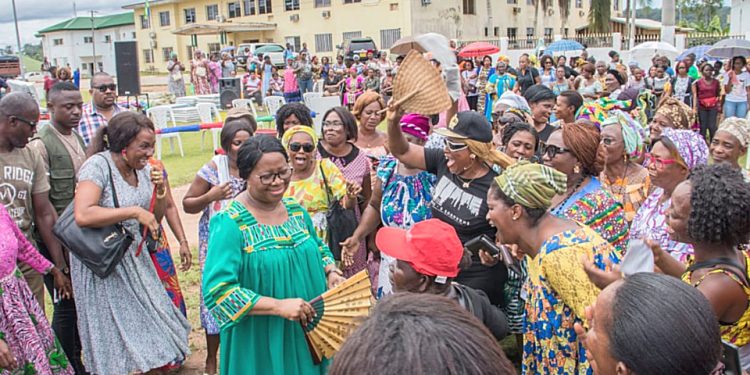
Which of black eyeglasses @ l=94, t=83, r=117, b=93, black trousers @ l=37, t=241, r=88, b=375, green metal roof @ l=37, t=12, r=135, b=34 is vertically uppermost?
green metal roof @ l=37, t=12, r=135, b=34

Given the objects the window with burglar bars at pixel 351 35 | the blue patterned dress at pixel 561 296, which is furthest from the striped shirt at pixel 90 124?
the window with burglar bars at pixel 351 35

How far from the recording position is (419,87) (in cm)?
403

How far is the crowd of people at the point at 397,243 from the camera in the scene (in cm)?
188

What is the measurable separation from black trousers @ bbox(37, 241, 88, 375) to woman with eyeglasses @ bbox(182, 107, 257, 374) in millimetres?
883

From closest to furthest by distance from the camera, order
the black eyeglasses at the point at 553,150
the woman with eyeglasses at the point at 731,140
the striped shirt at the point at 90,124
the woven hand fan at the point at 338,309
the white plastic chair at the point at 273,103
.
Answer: the woven hand fan at the point at 338,309 < the black eyeglasses at the point at 553,150 < the woman with eyeglasses at the point at 731,140 < the striped shirt at the point at 90,124 < the white plastic chair at the point at 273,103

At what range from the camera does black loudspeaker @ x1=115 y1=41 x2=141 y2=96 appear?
52.9 ft

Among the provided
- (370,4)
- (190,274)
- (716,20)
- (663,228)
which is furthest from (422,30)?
(663,228)

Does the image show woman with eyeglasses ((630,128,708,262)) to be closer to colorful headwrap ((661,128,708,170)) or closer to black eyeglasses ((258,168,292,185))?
colorful headwrap ((661,128,708,170))

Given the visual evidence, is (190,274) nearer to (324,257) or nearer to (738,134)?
(324,257)

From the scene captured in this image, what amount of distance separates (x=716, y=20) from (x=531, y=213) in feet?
195

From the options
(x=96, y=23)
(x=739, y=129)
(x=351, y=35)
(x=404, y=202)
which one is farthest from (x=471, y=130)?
(x=96, y=23)

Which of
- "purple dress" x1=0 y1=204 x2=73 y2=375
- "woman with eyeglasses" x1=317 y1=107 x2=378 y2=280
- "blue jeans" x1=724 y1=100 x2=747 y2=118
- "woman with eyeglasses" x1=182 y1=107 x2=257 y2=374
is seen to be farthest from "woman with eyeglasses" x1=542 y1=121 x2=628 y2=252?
"blue jeans" x1=724 y1=100 x2=747 y2=118

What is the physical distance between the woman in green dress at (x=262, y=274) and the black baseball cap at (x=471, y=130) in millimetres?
1246

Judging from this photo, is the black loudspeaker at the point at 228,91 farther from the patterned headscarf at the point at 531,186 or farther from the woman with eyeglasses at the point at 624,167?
the patterned headscarf at the point at 531,186
